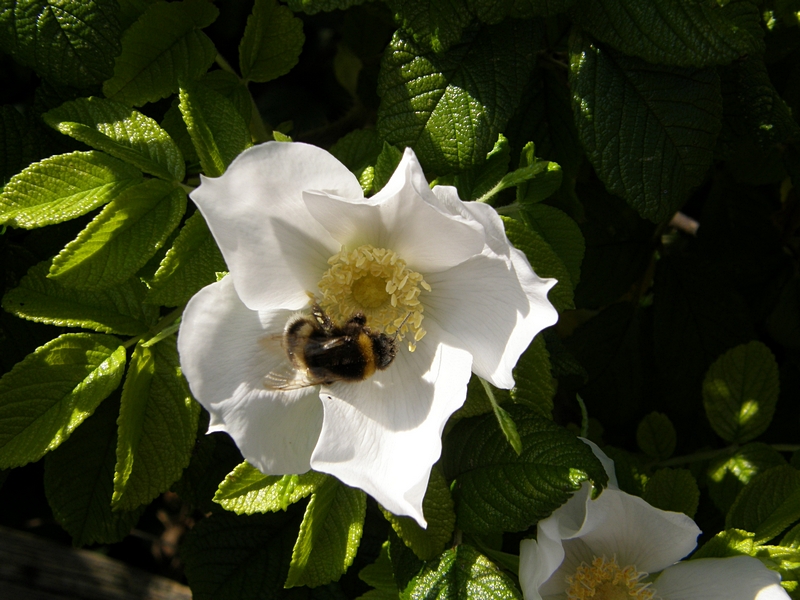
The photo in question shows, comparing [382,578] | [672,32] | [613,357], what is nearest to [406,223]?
[672,32]

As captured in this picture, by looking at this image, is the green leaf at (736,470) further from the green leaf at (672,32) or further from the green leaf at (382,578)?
the green leaf at (672,32)

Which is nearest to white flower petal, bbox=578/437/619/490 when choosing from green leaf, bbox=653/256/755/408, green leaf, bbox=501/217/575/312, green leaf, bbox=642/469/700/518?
green leaf, bbox=642/469/700/518

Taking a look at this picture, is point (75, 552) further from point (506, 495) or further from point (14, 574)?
point (506, 495)

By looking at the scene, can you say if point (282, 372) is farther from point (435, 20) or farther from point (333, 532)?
point (435, 20)

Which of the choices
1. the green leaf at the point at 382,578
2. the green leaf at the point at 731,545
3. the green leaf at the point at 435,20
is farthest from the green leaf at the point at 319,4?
the green leaf at the point at 731,545

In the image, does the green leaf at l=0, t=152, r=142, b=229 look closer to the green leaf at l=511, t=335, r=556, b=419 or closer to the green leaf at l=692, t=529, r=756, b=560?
the green leaf at l=511, t=335, r=556, b=419

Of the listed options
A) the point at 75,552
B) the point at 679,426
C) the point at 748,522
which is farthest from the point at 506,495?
the point at 75,552
